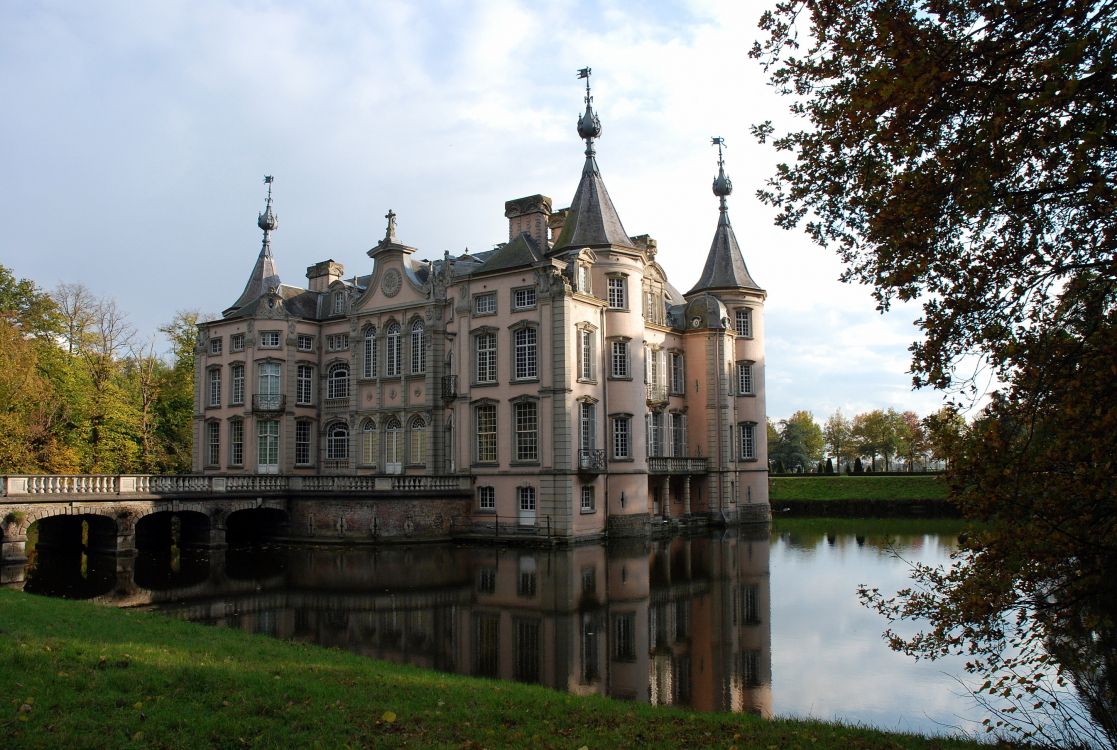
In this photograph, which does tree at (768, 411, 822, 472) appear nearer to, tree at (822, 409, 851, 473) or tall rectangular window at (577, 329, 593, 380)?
tree at (822, 409, 851, 473)

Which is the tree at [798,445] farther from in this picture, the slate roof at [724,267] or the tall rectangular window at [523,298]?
the tall rectangular window at [523,298]

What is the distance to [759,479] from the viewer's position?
43406 millimetres

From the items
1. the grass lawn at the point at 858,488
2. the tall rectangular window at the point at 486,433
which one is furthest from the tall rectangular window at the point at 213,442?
the grass lawn at the point at 858,488

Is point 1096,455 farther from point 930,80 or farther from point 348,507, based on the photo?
point 348,507

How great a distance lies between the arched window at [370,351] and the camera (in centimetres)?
3984

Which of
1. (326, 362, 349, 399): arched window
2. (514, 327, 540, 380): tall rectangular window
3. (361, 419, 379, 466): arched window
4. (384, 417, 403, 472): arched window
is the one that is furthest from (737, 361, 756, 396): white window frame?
(326, 362, 349, 399): arched window

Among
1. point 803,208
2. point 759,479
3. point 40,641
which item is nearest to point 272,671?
point 40,641

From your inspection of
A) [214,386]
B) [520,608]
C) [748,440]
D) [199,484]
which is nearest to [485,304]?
[199,484]

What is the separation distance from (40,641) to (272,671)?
3036mm

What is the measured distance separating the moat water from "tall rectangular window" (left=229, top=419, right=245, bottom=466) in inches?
422

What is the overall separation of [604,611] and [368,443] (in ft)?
75.6

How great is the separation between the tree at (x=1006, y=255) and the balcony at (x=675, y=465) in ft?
102

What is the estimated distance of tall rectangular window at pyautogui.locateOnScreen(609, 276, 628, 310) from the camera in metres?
35.7

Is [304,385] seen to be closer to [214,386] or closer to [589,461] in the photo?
[214,386]
